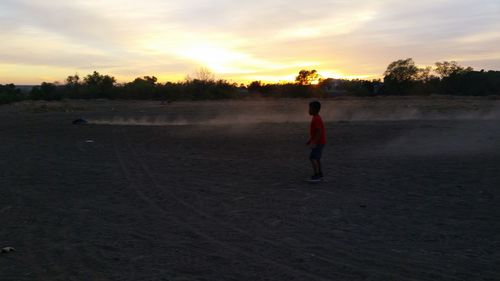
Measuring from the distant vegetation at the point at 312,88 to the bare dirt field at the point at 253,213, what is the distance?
47648 millimetres

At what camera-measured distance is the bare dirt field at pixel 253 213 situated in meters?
6.42

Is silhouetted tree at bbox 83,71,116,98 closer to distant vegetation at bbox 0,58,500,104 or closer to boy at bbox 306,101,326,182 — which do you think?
distant vegetation at bbox 0,58,500,104

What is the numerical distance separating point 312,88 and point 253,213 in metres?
62.0

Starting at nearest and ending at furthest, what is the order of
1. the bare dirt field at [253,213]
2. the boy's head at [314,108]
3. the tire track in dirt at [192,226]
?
1. the tire track in dirt at [192,226]
2. the bare dirt field at [253,213]
3. the boy's head at [314,108]

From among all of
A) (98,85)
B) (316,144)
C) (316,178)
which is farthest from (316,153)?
(98,85)

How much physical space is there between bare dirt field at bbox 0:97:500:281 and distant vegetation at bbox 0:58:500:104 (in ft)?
156

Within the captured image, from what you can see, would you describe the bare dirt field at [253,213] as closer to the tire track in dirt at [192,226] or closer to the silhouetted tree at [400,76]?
the tire track in dirt at [192,226]

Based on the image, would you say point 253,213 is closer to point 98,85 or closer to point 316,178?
point 316,178

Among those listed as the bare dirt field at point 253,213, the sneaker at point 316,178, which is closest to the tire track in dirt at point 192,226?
the bare dirt field at point 253,213

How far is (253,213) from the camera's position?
9.18m

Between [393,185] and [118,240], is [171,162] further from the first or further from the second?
[118,240]

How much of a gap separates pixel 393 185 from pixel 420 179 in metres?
0.99

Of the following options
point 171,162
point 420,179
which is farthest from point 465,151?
point 171,162

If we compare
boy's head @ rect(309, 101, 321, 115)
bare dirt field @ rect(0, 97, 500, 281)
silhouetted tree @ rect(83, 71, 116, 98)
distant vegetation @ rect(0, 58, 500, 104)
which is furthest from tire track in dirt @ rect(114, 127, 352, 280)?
silhouetted tree @ rect(83, 71, 116, 98)
